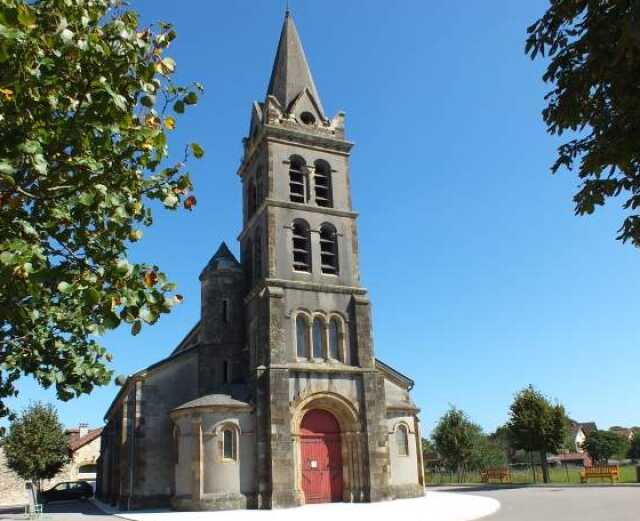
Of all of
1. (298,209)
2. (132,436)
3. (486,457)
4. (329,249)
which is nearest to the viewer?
(132,436)

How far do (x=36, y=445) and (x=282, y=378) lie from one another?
17.5 m

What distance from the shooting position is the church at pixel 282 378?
23984 millimetres

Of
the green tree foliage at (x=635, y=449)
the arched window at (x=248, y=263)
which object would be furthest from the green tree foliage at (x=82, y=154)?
the green tree foliage at (x=635, y=449)

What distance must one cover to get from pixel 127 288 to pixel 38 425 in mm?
32236

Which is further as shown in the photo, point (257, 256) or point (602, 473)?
point (602, 473)

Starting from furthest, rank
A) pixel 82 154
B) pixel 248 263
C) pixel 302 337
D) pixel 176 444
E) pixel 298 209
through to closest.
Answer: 1. pixel 248 263
2. pixel 298 209
3. pixel 302 337
4. pixel 176 444
5. pixel 82 154

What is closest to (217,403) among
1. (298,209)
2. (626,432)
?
(298,209)

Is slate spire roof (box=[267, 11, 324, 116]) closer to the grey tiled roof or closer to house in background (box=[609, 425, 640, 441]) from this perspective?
the grey tiled roof

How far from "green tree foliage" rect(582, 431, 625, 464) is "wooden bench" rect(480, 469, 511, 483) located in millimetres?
43987

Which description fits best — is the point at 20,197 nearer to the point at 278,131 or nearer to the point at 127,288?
the point at 127,288

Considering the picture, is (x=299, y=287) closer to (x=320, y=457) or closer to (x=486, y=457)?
(x=320, y=457)

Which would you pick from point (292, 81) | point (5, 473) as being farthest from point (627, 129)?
point (5, 473)

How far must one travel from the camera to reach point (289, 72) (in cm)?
3222

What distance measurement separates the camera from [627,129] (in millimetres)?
7734
